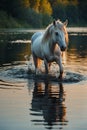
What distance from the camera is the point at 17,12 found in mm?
82875

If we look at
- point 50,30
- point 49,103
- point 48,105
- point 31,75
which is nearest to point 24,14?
point 31,75

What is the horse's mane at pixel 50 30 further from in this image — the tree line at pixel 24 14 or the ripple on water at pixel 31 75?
the tree line at pixel 24 14

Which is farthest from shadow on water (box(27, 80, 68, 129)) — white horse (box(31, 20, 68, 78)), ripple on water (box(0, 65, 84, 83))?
white horse (box(31, 20, 68, 78))

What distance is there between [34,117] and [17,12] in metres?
73.9

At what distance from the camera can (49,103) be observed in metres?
11.0

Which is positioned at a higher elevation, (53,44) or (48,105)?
(53,44)

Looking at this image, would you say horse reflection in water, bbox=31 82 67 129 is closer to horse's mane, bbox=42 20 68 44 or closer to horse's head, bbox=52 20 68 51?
horse's head, bbox=52 20 68 51

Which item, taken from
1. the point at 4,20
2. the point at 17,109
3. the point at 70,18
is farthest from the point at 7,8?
the point at 17,109

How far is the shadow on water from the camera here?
922 cm

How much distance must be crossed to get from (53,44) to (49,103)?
4.42 meters

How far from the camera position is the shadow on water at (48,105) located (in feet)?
30.3

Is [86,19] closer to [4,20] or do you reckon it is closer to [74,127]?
[4,20]

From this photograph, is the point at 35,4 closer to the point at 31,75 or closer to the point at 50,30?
the point at 31,75

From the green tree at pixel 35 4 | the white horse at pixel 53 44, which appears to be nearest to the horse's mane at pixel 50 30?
the white horse at pixel 53 44
